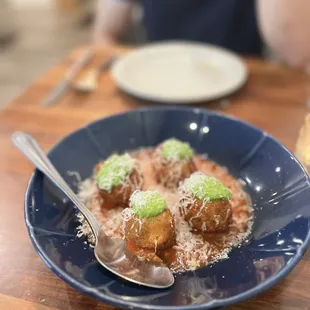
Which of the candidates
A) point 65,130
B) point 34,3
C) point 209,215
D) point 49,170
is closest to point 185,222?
point 209,215

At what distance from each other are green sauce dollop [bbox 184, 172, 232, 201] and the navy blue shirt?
119cm

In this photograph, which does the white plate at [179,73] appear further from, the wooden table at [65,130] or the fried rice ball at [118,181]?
the fried rice ball at [118,181]

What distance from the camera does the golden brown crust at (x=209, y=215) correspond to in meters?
0.75

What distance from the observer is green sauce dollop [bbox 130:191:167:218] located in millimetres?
Answer: 715

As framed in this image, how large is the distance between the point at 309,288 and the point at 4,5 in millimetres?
3436

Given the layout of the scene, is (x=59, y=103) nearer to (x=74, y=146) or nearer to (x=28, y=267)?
(x=74, y=146)

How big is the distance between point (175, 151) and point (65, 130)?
39cm

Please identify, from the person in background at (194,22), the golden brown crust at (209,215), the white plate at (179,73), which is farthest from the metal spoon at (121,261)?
the person in background at (194,22)

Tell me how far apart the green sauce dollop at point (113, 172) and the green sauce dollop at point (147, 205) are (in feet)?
0.29

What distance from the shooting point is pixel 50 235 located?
2.31ft

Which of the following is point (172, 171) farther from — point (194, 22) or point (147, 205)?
point (194, 22)

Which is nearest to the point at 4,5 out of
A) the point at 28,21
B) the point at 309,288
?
the point at 28,21

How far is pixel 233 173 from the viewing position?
0.94 meters

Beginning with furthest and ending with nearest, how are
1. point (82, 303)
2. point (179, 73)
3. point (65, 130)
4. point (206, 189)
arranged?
point (179, 73)
point (65, 130)
point (206, 189)
point (82, 303)
